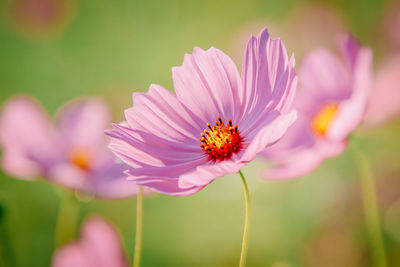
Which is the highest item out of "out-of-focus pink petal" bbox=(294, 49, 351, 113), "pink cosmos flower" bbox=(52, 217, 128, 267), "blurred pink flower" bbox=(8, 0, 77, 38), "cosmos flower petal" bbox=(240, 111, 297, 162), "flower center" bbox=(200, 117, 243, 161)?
"blurred pink flower" bbox=(8, 0, 77, 38)

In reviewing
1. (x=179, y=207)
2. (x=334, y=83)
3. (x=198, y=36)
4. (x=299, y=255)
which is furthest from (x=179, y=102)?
(x=198, y=36)

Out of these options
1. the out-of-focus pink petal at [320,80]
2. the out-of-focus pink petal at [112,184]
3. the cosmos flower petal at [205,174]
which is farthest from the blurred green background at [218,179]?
the cosmos flower petal at [205,174]

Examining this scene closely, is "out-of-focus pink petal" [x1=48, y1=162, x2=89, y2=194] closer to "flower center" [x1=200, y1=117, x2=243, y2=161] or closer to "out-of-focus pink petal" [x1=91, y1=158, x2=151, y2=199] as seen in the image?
"out-of-focus pink petal" [x1=91, y1=158, x2=151, y2=199]

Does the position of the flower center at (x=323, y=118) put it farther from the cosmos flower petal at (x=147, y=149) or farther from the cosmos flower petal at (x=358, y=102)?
the cosmos flower petal at (x=147, y=149)

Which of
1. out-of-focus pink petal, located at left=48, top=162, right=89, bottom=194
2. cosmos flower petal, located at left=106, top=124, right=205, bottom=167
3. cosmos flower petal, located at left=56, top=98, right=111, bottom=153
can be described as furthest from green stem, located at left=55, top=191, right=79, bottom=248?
cosmos flower petal, located at left=106, top=124, right=205, bottom=167

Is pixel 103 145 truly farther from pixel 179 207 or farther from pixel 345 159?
pixel 345 159

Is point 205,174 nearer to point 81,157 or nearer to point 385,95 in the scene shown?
point 81,157

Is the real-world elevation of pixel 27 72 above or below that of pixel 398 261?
above
